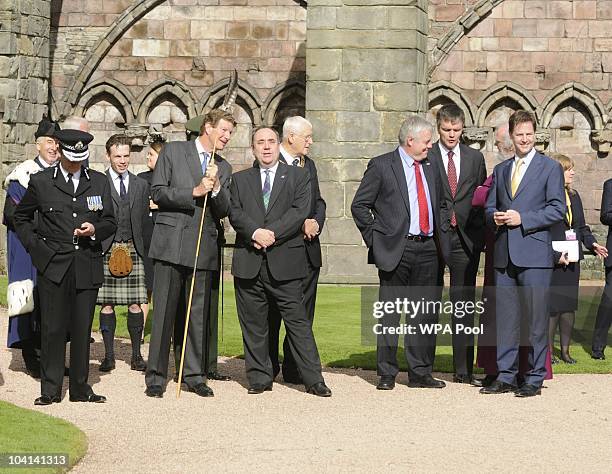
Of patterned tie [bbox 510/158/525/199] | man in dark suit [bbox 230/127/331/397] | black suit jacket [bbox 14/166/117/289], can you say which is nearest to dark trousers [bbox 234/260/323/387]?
man in dark suit [bbox 230/127/331/397]

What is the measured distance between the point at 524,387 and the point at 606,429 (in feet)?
4.04

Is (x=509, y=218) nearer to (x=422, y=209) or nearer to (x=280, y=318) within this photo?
(x=422, y=209)

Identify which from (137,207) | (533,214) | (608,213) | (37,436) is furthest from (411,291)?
(37,436)

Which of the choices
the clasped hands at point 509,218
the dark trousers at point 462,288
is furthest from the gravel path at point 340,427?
the clasped hands at point 509,218

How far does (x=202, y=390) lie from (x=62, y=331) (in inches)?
41.1

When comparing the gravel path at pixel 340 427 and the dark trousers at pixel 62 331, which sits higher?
the dark trousers at pixel 62 331

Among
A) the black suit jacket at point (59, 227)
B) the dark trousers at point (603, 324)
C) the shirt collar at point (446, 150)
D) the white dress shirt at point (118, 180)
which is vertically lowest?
the dark trousers at point (603, 324)

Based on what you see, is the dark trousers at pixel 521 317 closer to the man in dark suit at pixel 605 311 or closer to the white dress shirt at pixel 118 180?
the man in dark suit at pixel 605 311

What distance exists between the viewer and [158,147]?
1173 cm

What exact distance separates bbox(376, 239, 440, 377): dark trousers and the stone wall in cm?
682

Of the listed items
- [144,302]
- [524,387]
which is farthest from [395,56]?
[524,387]

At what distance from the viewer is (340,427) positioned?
838cm

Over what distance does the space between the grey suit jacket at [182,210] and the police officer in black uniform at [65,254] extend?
0.46 meters

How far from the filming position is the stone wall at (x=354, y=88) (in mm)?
16547
